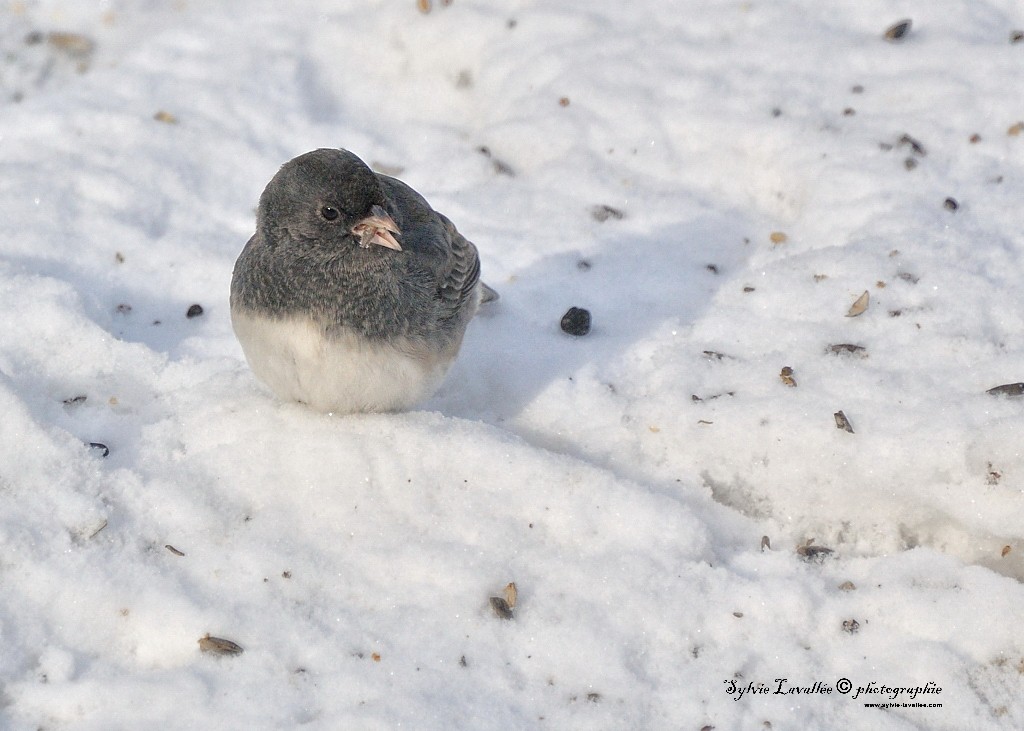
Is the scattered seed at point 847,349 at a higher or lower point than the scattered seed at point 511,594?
higher

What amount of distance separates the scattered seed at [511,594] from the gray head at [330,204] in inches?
42.1

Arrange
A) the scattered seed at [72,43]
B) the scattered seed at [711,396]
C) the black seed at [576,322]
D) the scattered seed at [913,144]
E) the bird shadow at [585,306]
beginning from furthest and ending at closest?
the scattered seed at [72,43] → the scattered seed at [913,144] → the black seed at [576,322] → the bird shadow at [585,306] → the scattered seed at [711,396]

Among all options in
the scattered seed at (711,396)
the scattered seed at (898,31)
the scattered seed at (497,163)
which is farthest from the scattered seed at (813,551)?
the scattered seed at (898,31)

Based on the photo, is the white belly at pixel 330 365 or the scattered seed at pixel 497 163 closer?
the white belly at pixel 330 365

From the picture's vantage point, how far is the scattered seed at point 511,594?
9.58ft

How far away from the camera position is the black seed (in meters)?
4.12

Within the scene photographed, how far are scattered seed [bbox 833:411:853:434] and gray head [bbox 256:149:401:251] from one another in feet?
5.20

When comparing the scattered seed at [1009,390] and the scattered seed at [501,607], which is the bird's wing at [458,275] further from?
the scattered seed at [1009,390]

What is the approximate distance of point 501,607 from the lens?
2.90m

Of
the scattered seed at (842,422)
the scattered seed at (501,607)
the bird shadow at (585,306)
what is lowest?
the bird shadow at (585,306)

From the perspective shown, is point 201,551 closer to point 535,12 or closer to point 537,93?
point 537,93

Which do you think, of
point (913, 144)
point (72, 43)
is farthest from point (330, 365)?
point (72, 43)

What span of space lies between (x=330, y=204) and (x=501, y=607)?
1.30 m

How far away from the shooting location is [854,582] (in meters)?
3.04
